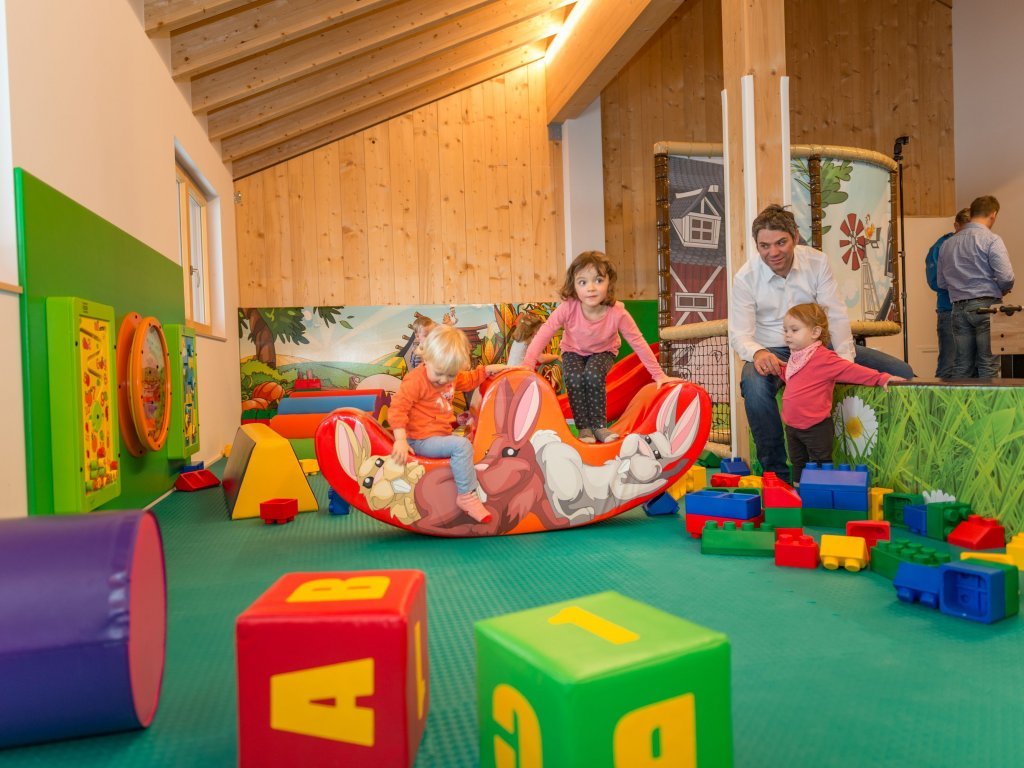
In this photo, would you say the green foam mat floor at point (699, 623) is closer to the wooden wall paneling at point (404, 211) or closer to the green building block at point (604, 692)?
the green building block at point (604, 692)

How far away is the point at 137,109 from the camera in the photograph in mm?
3619

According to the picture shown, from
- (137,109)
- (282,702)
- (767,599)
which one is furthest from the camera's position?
(137,109)

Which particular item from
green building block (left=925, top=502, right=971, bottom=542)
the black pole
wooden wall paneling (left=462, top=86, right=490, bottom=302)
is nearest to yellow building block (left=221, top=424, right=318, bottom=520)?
green building block (left=925, top=502, right=971, bottom=542)

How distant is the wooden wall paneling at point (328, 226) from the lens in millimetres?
7008

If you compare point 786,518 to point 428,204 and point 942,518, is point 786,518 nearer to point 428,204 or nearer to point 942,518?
point 942,518

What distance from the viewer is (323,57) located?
16.7ft

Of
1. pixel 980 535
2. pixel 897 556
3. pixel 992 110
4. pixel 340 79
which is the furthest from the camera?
pixel 992 110

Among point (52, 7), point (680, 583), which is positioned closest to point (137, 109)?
point (52, 7)

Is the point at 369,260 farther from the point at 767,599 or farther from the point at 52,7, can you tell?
the point at 767,599

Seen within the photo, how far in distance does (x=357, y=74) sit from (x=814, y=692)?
→ 5.40m

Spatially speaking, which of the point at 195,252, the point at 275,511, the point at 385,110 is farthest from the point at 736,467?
the point at 385,110

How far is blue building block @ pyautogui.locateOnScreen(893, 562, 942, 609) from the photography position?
186cm

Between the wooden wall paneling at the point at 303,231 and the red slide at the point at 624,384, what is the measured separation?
4.16m

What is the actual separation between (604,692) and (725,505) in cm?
191
